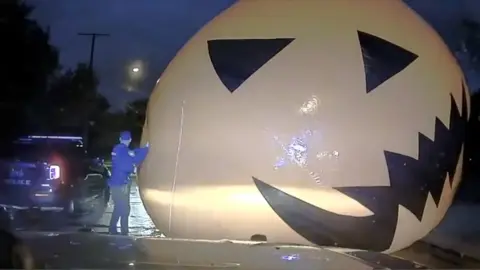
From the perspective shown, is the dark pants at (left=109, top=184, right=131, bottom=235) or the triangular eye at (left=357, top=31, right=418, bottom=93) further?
the dark pants at (left=109, top=184, right=131, bottom=235)

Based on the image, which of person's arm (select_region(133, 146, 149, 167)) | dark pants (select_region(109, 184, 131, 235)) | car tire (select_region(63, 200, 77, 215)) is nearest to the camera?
person's arm (select_region(133, 146, 149, 167))

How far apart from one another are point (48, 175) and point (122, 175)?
52.1 inches

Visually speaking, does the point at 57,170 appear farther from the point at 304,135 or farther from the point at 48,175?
the point at 304,135

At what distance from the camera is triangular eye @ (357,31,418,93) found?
18.3 feet

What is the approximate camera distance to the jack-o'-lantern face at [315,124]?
551 centimetres

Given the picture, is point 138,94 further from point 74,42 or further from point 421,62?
point 421,62

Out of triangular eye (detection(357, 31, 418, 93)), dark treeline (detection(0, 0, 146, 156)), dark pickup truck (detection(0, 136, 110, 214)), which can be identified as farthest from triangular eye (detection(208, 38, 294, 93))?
dark pickup truck (detection(0, 136, 110, 214))

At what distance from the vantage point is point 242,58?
5.59 metres

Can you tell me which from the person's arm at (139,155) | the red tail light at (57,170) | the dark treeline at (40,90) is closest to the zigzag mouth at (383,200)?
the person's arm at (139,155)

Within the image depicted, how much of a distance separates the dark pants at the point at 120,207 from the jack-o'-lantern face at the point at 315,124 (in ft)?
1.35

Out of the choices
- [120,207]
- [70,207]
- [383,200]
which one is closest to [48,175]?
[70,207]

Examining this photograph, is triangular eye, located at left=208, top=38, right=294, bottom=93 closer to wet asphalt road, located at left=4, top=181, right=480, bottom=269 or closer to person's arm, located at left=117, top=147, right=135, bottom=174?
person's arm, located at left=117, top=147, right=135, bottom=174

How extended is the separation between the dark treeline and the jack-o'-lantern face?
4.27 ft

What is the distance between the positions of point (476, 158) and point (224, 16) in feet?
7.97
